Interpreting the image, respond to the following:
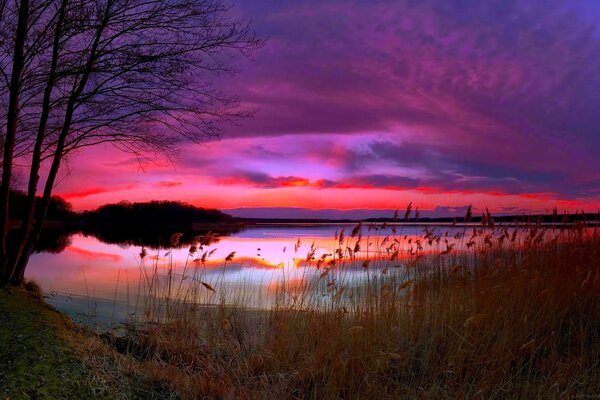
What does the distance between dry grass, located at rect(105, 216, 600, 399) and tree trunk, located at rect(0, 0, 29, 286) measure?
79.2 inches

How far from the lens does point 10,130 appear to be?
6.95m

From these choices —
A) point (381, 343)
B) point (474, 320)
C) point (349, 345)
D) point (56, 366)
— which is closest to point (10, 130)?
point (56, 366)

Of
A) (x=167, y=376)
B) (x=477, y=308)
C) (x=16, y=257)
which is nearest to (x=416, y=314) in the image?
(x=477, y=308)

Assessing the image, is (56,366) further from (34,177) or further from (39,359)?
(34,177)

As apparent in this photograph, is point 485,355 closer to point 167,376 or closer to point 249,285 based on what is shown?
point 167,376

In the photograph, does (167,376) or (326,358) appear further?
(326,358)

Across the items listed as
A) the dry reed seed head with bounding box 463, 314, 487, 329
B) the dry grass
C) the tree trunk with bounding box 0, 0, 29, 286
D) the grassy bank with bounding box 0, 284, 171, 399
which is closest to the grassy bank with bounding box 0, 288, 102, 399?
the grassy bank with bounding box 0, 284, 171, 399

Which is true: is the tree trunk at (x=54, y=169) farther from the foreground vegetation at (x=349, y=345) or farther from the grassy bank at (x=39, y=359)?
the grassy bank at (x=39, y=359)

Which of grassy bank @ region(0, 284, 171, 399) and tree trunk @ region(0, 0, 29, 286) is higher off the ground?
tree trunk @ region(0, 0, 29, 286)

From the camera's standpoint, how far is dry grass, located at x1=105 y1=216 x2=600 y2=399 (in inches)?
197

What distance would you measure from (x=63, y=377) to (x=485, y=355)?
4.30 meters

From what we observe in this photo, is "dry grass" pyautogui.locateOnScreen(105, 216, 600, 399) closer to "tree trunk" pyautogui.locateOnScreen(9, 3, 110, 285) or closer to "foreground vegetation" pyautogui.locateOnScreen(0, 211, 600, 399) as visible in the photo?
"foreground vegetation" pyautogui.locateOnScreen(0, 211, 600, 399)

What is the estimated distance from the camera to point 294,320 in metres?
6.73

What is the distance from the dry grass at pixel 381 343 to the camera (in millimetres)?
5016
